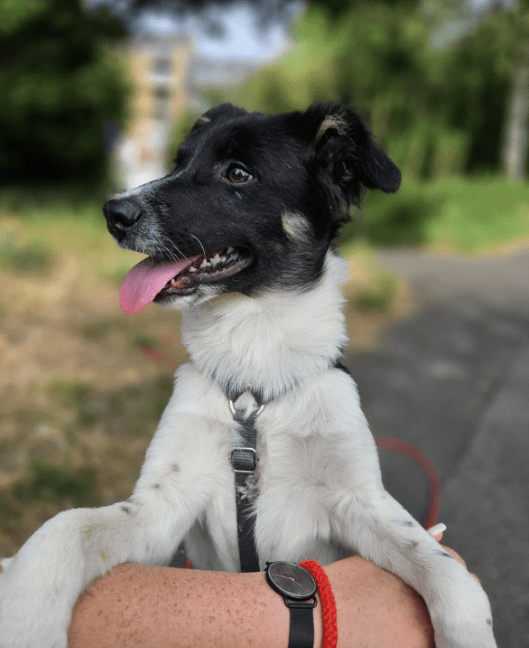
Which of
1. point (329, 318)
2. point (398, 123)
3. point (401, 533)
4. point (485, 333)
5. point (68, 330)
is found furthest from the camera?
point (398, 123)

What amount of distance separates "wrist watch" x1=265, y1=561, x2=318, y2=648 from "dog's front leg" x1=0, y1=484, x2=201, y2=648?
1.48ft

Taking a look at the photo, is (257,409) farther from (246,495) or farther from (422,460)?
(422,460)

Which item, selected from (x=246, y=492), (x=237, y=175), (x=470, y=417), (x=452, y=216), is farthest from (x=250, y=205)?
(x=452, y=216)

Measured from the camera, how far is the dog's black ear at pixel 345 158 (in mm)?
2127

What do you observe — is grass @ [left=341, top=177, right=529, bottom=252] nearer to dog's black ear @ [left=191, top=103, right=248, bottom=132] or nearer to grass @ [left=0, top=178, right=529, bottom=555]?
grass @ [left=0, top=178, right=529, bottom=555]

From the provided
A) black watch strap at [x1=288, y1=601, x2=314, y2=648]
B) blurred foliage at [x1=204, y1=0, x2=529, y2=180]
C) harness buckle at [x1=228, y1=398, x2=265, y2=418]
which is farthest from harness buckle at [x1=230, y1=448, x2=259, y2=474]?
blurred foliage at [x1=204, y1=0, x2=529, y2=180]

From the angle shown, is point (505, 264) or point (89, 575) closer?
point (89, 575)

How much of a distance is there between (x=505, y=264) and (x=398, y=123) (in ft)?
39.3

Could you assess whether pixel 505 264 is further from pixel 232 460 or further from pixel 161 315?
pixel 232 460

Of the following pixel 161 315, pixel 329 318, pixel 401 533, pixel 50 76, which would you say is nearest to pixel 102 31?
pixel 161 315

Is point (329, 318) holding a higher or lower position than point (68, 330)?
higher

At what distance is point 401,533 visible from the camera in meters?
1.74

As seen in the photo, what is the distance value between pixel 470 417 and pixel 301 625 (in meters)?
3.71

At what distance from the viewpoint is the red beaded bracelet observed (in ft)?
4.66
